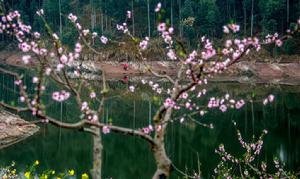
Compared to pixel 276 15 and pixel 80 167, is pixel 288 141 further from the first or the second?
pixel 276 15

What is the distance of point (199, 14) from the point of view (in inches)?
3526

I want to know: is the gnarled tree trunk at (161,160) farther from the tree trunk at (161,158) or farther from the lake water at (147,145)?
the lake water at (147,145)

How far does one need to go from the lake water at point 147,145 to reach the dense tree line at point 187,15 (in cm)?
3950

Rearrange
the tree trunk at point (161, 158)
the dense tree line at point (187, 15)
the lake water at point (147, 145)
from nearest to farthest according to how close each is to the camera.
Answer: the tree trunk at point (161, 158)
the lake water at point (147, 145)
the dense tree line at point (187, 15)

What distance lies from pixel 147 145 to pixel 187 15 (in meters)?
63.7

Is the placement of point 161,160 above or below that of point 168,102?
below

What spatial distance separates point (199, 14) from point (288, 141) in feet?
203

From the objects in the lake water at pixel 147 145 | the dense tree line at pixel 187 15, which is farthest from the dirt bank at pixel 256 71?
the lake water at pixel 147 145

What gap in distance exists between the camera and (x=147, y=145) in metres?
31.3

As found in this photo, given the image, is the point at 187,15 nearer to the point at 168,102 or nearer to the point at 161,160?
the point at 168,102

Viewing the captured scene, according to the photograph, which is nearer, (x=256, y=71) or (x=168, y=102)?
(x=168, y=102)

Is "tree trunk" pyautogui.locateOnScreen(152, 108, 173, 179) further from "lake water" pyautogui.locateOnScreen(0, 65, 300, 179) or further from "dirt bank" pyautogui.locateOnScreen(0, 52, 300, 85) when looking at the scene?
"dirt bank" pyautogui.locateOnScreen(0, 52, 300, 85)

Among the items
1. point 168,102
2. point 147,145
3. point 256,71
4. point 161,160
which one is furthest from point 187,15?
point 161,160

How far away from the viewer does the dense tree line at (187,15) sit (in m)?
81.7
